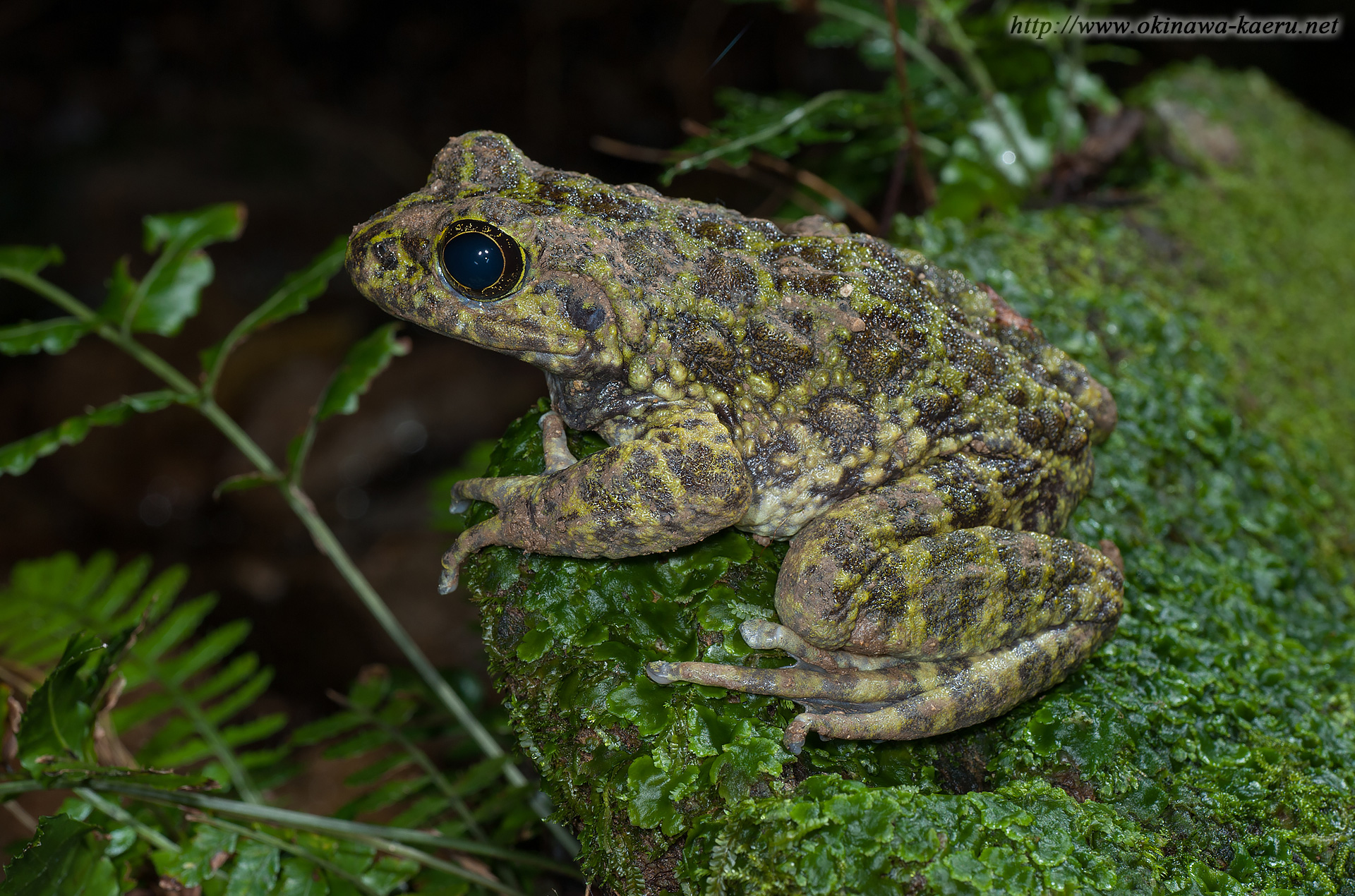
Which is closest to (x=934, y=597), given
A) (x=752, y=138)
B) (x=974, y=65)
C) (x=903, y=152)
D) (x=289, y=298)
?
(x=752, y=138)

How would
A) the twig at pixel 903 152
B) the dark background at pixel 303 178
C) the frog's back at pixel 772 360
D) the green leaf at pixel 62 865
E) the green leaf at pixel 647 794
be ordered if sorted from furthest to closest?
the dark background at pixel 303 178 < the twig at pixel 903 152 < the frog's back at pixel 772 360 < the green leaf at pixel 62 865 < the green leaf at pixel 647 794

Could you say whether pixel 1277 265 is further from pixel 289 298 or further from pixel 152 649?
pixel 152 649

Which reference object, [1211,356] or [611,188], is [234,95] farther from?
[1211,356]

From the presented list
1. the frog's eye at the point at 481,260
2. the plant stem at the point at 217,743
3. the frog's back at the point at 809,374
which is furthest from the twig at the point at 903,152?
the plant stem at the point at 217,743

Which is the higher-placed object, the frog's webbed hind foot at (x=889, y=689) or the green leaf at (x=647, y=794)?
the frog's webbed hind foot at (x=889, y=689)

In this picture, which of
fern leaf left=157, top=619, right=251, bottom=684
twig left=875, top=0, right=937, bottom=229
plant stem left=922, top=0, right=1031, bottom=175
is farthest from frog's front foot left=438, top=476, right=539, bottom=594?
plant stem left=922, top=0, right=1031, bottom=175

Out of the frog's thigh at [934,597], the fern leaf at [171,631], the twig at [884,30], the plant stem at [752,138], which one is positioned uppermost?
the twig at [884,30]

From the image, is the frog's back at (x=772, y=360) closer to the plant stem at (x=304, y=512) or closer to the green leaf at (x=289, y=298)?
the green leaf at (x=289, y=298)

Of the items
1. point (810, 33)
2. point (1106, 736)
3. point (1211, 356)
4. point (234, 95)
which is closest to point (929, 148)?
point (810, 33)
